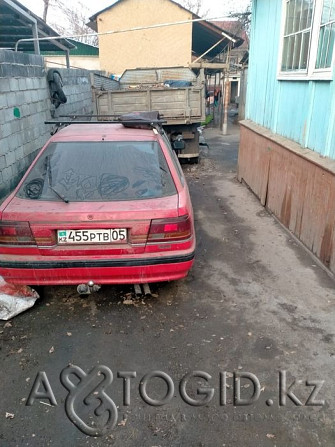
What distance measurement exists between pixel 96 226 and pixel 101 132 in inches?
49.0

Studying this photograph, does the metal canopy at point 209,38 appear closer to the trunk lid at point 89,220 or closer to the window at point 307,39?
the window at point 307,39

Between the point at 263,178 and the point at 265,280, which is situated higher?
the point at 263,178

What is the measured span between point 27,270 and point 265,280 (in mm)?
2499

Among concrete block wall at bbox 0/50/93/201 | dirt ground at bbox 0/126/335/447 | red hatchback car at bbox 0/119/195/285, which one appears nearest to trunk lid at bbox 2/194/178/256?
red hatchback car at bbox 0/119/195/285

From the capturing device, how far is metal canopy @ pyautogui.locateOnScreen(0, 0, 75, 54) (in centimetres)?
776

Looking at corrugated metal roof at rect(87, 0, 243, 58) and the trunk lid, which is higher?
corrugated metal roof at rect(87, 0, 243, 58)

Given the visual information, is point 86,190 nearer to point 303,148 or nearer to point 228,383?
point 228,383

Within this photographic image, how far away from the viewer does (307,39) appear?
4.89 metres

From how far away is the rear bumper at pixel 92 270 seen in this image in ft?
9.96

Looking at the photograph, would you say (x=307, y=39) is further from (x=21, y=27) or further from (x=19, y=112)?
(x=21, y=27)

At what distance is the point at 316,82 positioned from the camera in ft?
14.8

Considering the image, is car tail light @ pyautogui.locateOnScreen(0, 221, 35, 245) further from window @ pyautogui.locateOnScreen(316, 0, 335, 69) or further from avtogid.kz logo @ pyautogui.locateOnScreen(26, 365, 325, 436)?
window @ pyautogui.locateOnScreen(316, 0, 335, 69)

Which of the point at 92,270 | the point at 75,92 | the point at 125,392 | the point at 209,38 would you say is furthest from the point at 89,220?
the point at 209,38

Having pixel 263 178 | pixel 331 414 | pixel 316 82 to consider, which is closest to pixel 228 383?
pixel 331 414
